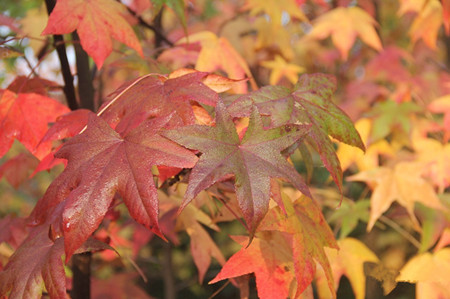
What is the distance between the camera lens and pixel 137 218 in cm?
59

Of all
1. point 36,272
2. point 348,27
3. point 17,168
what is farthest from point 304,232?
point 348,27

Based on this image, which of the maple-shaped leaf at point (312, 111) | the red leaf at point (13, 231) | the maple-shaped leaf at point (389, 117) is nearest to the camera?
the maple-shaped leaf at point (312, 111)

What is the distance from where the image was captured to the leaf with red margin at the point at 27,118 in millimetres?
856

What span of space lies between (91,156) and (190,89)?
179 mm

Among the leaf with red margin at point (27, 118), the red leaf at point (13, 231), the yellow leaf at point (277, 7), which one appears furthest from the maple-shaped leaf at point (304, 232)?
the yellow leaf at point (277, 7)

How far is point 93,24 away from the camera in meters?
0.86

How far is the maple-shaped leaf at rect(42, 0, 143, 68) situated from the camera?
0.83 metres

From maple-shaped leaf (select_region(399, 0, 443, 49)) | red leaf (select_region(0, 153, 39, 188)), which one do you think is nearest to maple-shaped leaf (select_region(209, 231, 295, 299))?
red leaf (select_region(0, 153, 39, 188))

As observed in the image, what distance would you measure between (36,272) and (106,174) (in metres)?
0.22

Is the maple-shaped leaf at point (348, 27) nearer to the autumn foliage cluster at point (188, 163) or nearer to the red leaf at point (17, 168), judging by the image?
the autumn foliage cluster at point (188, 163)

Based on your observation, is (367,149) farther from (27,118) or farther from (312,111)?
(27,118)

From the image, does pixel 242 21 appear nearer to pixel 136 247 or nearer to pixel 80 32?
pixel 136 247

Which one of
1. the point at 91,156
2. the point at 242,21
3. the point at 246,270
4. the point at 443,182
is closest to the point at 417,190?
the point at 443,182

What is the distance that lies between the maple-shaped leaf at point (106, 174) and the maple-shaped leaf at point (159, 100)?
0.04 m
